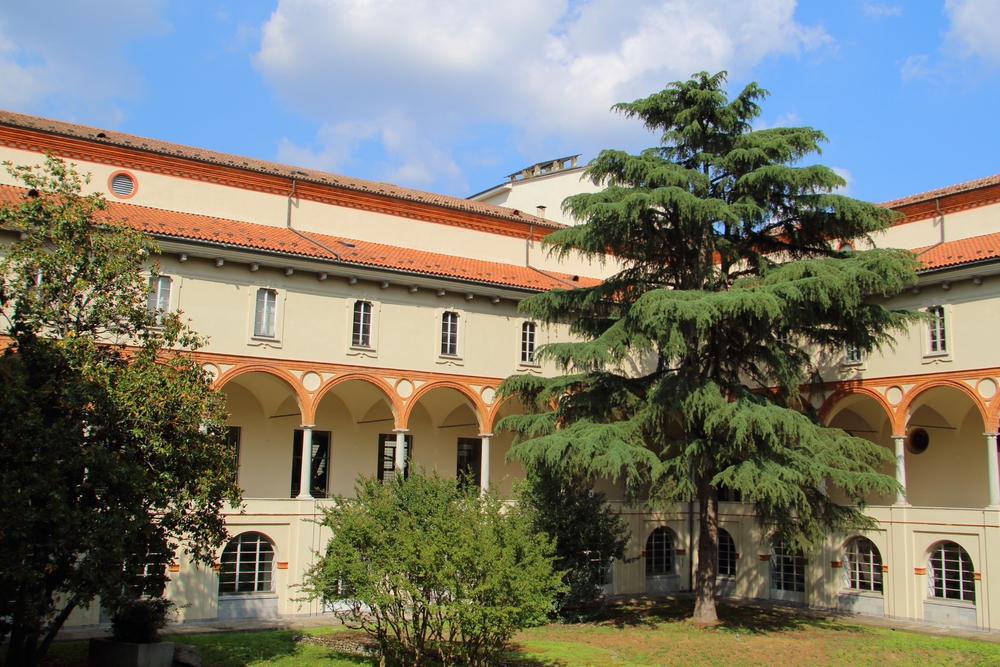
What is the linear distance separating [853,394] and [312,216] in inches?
571

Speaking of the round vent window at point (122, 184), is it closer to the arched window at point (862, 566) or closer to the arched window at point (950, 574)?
the arched window at point (862, 566)

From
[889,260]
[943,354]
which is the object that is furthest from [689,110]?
[943,354]

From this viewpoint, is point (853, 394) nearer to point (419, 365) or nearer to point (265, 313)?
point (419, 365)

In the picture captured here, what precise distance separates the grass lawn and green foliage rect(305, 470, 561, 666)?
1.67 meters

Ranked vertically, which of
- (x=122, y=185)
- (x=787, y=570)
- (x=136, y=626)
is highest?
(x=122, y=185)

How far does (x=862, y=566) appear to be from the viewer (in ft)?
73.2

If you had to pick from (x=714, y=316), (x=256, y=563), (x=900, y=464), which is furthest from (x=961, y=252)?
(x=256, y=563)

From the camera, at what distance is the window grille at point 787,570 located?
78.5 ft

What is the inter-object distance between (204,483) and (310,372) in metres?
9.33

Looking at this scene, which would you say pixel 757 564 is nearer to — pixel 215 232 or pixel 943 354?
pixel 943 354

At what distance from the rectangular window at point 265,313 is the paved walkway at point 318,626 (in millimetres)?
6068

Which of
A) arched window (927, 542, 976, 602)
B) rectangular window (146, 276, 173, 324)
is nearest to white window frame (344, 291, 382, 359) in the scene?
rectangular window (146, 276, 173, 324)

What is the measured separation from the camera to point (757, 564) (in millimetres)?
24750

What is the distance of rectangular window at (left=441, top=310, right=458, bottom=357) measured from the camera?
2241 cm
